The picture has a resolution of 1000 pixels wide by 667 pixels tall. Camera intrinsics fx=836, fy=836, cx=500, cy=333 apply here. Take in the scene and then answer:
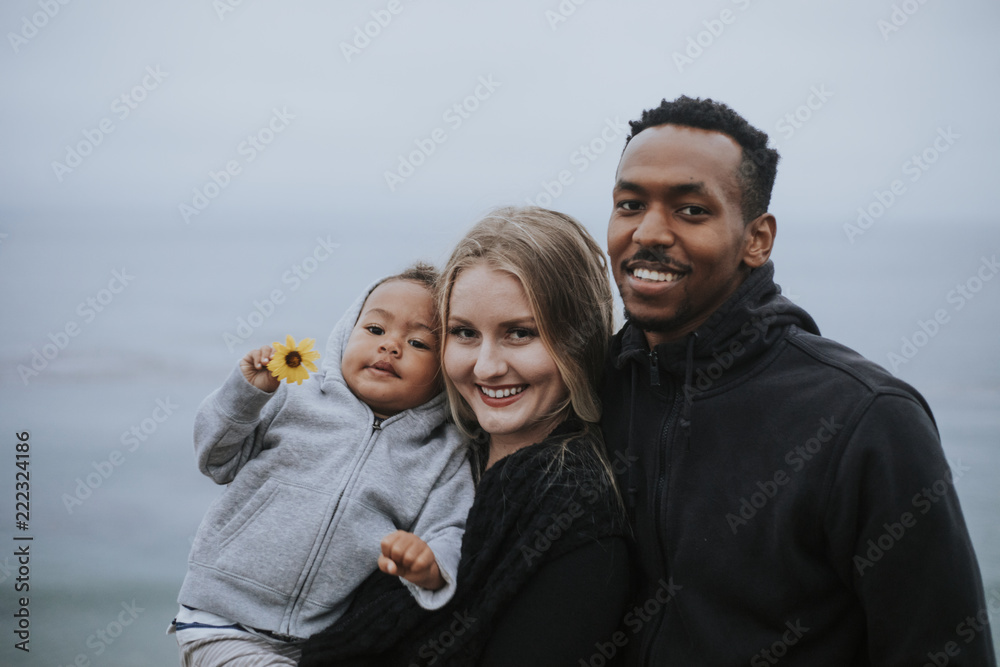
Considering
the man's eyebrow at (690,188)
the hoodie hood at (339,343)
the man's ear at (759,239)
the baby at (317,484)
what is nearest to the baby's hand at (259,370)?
the baby at (317,484)

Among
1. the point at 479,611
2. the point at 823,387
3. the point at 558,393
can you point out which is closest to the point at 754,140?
the point at 823,387

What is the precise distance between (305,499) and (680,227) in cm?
114

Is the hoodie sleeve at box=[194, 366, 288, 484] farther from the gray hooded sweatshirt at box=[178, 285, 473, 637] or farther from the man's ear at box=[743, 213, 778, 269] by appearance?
the man's ear at box=[743, 213, 778, 269]

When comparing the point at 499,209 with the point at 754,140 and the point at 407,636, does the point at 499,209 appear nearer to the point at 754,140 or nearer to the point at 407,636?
the point at 754,140

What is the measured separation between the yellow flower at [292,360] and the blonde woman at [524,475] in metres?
0.36

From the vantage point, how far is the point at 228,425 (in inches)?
83.5

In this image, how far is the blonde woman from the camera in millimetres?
1828

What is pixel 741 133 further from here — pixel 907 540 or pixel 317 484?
pixel 317 484

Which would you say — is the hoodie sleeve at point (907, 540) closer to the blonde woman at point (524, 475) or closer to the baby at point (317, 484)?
the blonde woman at point (524, 475)

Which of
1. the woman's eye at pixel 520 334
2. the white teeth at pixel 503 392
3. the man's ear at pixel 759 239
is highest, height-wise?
the man's ear at pixel 759 239

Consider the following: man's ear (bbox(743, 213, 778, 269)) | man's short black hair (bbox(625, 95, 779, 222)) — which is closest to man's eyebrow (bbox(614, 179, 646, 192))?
man's short black hair (bbox(625, 95, 779, 222))

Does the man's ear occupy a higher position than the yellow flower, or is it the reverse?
the man's ear

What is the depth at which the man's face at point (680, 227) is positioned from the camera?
1885 mm

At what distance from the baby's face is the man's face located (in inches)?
23.8
